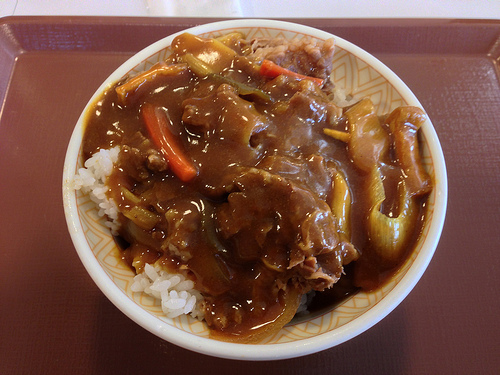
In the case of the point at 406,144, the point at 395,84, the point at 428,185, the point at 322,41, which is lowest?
the point at 428,185

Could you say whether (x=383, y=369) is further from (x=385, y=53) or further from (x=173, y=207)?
(x=385, y=53)

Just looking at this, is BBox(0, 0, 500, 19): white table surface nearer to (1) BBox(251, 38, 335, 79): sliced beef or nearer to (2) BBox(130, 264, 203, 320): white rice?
(1) BBox(251, 38, 335, 79): sliced beef

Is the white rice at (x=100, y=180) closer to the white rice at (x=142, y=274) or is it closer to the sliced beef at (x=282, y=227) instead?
the white rice at (x=142, y=274)

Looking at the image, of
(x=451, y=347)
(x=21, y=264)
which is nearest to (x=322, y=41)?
(x=451, y=347)

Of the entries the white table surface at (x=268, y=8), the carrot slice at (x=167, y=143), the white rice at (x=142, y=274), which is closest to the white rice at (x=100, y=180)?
the white rice at (x=142, y=274)

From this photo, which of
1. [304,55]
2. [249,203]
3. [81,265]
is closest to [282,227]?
[249,203]
